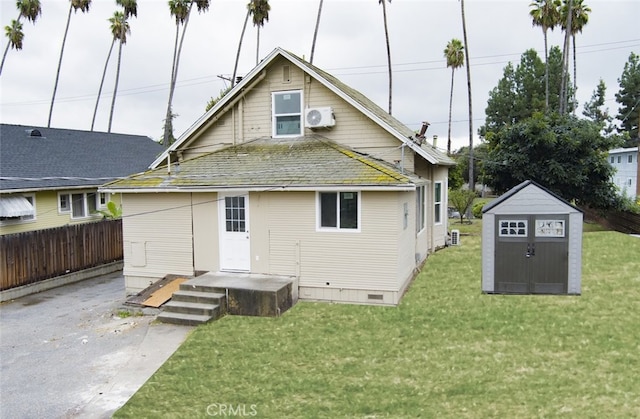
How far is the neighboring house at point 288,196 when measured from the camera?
10.6 m

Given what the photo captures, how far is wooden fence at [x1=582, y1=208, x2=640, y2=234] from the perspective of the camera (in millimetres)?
20245

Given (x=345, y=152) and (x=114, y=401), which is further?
(x=345, y=152)

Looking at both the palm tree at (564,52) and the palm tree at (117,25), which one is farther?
the palm tree at (117,25)

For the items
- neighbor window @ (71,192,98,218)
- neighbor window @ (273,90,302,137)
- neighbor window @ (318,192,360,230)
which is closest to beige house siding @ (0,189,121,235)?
neighbor window @ (71,192,98,218)

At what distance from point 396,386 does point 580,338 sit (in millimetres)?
3818

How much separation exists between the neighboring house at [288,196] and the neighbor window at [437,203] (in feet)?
5.97

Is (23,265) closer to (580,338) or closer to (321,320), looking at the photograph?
(321,320)

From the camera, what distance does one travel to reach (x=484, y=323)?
8.95m

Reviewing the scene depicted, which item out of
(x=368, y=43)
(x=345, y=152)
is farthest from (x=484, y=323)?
(x=368, y=43)

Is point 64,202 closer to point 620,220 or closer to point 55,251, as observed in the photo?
point 55,251

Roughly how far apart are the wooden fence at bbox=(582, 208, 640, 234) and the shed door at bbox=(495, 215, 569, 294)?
1325cm

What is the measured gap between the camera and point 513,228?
10.2 meters

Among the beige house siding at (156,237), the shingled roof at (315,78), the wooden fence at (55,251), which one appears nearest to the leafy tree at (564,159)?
the shingled roof at (315,78)

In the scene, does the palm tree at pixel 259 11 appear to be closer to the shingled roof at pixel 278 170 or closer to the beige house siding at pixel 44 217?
the beige house siding at pixel 44 217
